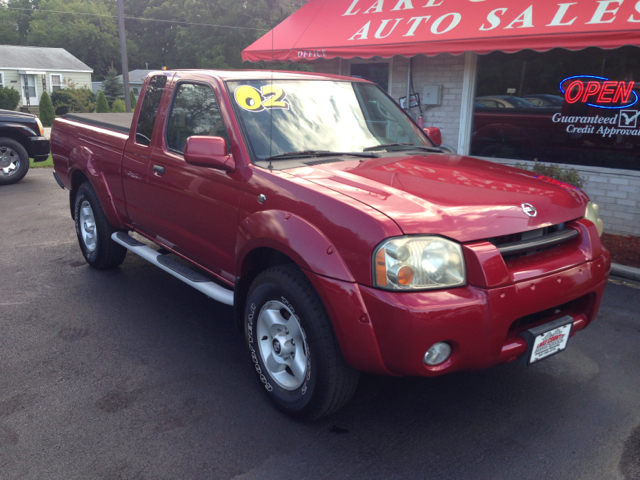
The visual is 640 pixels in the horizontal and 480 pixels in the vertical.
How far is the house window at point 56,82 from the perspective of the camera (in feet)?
170

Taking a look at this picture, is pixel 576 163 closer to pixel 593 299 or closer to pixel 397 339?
pixel 593 299

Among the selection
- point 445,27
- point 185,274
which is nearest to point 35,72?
point 445,27

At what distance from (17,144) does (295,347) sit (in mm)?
10318

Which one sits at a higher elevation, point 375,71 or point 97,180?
point 375,71

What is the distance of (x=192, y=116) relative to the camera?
4094 millimetres

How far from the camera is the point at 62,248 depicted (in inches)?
262

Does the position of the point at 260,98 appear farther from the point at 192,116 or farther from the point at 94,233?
the point at 94,233

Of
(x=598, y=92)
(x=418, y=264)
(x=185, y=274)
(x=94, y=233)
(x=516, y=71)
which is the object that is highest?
(x=516, y=71)

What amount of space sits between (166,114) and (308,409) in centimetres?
259

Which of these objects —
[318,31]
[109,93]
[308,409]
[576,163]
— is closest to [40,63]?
[109,93]

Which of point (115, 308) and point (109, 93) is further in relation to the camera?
point (109, 93)

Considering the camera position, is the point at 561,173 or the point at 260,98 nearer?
the point at 260,98

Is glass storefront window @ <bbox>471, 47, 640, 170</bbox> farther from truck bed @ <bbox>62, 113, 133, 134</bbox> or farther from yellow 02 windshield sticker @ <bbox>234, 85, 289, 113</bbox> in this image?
yellow 02 windshield sticker @ <bbox>234, 85, 289, 113</bbox>

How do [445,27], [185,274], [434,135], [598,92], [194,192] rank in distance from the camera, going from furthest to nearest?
[445,27] → [598,92] → [434,135] → [185,274] → [194,192]
